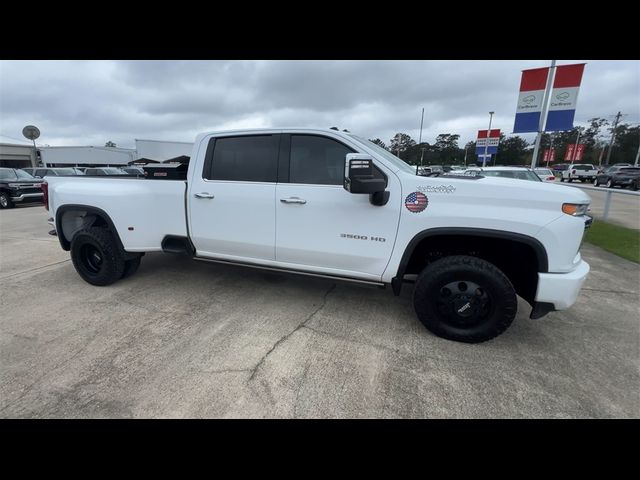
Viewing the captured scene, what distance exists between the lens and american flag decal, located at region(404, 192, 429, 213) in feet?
8.78

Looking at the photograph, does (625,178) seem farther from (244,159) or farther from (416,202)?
(244,159)

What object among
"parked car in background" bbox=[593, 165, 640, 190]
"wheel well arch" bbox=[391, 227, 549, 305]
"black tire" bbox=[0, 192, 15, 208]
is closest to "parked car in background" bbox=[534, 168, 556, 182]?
"parked car in background" bbox=[593, 165, 640, 190]

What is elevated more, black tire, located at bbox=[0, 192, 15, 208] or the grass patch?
the grass patch

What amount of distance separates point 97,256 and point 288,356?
3.17 m

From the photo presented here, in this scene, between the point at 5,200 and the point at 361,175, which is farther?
the point at 5,200

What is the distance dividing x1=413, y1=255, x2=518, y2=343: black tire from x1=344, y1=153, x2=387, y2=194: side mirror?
0.92 metres

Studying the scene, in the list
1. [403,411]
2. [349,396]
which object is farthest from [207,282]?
[403,411]

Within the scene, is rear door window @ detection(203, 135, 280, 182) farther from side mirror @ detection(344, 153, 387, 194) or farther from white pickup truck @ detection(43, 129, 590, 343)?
side mirror @ detection(344, 153, 387, 194)

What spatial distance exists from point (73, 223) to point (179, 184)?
6.57 feet

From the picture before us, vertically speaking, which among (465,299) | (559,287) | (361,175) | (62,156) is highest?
(62,156)

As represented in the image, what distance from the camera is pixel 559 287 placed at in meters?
2.48

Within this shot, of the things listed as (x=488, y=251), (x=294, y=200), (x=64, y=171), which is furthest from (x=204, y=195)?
(x=64, y=171)

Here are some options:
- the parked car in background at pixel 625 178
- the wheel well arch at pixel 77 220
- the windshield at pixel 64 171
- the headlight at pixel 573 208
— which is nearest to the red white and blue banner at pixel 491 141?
the parked car in background at pixel 625 178
